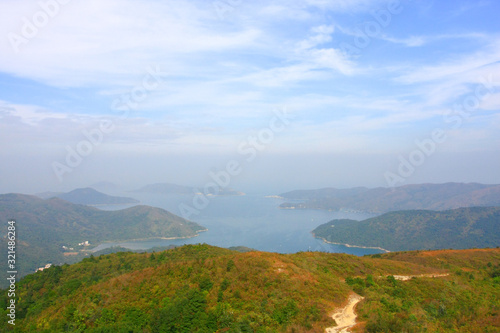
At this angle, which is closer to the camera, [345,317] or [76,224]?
[345,317]

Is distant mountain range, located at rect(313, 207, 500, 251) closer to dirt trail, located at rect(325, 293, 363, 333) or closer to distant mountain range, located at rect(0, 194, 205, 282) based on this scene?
distant mountain range, located at rect(0, 194, 205, 282)

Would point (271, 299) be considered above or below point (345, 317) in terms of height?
above

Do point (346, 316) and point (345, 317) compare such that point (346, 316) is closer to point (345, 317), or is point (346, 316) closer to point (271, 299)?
point (345, 317)

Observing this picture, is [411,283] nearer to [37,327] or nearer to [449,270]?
[449,270]

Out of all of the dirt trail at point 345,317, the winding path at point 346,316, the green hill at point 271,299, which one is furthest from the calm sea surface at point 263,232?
the dirt trail at point 345,317

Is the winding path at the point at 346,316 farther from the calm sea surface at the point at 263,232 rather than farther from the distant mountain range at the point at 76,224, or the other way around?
the distant mountain range at the point at 76,224

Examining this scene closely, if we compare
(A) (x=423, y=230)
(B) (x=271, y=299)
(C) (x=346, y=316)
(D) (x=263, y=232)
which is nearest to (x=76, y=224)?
(D) (x=263, y=232)

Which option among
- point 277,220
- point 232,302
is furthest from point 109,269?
point 277,220

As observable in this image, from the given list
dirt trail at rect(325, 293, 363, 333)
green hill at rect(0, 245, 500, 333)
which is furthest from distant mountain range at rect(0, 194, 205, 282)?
dirt trail at rect(325, 293, 363, 333)
